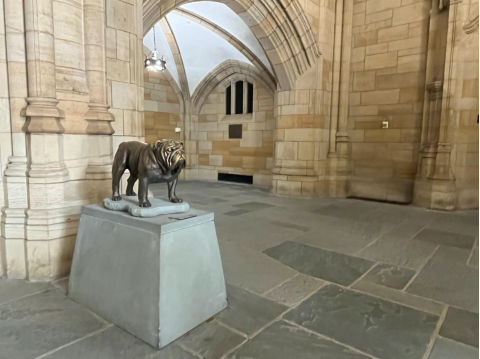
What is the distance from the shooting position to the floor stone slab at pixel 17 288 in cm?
197

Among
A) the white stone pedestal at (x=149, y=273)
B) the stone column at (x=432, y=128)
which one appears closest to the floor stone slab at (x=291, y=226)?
the white stone pedestal at (x=149, y=273)

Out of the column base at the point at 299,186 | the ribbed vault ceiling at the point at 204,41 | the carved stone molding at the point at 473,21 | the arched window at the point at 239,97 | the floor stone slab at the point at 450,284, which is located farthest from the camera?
the arched window at the point at 239,97

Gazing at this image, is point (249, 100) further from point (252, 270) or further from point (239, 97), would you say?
point (252, 270)

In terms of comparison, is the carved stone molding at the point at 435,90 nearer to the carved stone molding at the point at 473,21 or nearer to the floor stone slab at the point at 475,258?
the carved stone molding at the point at 473,21

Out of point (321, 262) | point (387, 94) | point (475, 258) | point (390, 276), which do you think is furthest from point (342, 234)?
point (387, 94)

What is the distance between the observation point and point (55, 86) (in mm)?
2289

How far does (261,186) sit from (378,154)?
8.83 ft

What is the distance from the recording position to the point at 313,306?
74.0 inches

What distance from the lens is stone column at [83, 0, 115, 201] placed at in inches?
97.1

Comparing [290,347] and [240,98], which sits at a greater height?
[240,98]

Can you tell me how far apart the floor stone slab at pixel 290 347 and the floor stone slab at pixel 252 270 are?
1.56 ft

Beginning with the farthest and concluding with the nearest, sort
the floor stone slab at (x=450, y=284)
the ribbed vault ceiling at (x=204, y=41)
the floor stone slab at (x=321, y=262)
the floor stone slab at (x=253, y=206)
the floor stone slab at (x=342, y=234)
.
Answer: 1. the ribbed vault ceiling at (x=204, y=41)
2. the floor stone slab at (x=253, y=206)
3. the floor stone slab at (x=342, y=234)
4. the floor stone slab at (x=321, y=262)
5. the floor stone slab at (x=450, y=284)

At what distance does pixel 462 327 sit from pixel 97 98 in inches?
114

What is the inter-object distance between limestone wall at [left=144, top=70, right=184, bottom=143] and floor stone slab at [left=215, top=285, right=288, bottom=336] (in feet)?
22.1
